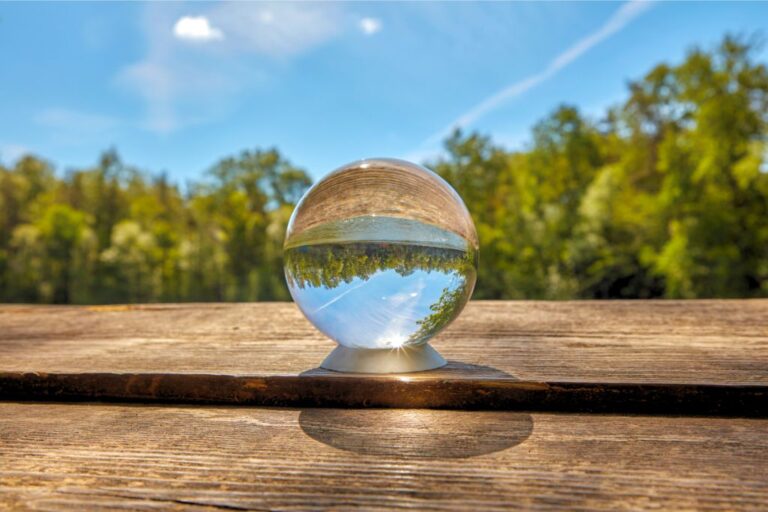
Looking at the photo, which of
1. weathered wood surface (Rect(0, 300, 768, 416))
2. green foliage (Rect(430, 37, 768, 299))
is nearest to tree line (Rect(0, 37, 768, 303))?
green foliage (Rect(430, 37, 768, 299))

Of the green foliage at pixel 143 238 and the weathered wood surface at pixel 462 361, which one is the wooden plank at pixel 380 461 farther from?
the green foliage at pixel 143 238

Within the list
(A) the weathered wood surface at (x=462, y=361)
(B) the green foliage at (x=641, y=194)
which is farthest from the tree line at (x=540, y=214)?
(A) the weathered wood surface at (x=462, y=361)

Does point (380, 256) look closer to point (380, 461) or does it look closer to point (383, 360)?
point (383, 360)

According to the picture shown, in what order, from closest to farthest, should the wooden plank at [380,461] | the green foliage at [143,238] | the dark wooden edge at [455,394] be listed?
1. the wooden plank at [380,461]
2. the dark wooden edge at [455,394]
3. the green foliage at [143,238]

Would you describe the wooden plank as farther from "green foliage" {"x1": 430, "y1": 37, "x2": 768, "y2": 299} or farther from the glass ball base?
"green foliage" {"x1": 430, "y1": 37, "x2": 768, "y2": 299}

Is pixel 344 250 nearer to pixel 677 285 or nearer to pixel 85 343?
pixel 85 343

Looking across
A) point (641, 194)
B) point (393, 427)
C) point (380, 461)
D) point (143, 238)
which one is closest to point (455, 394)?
point (393, 427)
